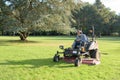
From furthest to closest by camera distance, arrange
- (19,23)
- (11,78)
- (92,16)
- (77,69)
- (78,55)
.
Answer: (92,16) → (19,23) → (78,55) → (77,69) → (11,78)

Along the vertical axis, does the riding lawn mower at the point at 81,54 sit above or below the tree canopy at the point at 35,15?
below

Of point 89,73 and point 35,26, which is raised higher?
point 35,26

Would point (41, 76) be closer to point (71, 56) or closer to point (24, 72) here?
point (24, 72)

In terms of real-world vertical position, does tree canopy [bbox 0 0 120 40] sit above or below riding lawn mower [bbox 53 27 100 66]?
above

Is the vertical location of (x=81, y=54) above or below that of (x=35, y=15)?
below

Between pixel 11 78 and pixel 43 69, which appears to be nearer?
pixel 11 78

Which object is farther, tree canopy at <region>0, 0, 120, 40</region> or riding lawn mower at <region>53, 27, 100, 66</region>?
tree canopy at <region>0, 0, 120, 40</region>

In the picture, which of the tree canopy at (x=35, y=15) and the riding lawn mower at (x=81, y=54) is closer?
the riding lawn mower at (x=81, y=54)

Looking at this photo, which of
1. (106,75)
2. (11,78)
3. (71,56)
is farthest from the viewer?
(71,56)

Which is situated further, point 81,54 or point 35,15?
point 35,15

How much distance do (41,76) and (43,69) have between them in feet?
4.52

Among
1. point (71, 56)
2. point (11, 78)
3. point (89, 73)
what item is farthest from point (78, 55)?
point (11, 78)

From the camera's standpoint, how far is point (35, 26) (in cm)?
3956

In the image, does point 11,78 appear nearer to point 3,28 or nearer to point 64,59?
point 64,59
